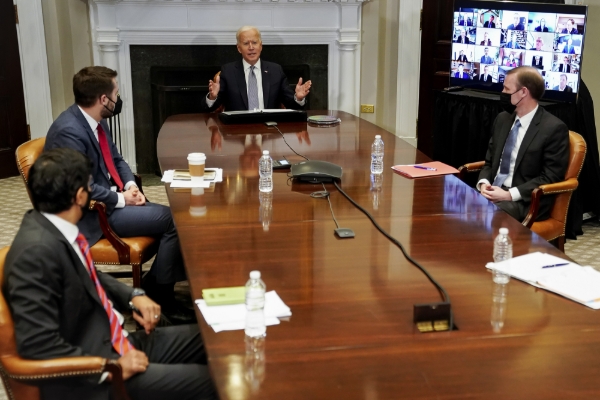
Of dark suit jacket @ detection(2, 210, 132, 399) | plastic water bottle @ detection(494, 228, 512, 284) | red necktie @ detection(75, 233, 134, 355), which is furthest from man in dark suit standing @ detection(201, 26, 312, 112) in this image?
dark suit jacket @ detection(2, 210, 132, 399)

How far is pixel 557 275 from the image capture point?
2.37m

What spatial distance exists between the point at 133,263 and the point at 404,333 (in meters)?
1.79

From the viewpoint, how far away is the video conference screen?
4.91 meters

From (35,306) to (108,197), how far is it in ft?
4.93

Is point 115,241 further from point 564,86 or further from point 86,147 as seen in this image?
point 564,86

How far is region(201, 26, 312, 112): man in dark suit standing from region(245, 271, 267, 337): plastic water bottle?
342cm

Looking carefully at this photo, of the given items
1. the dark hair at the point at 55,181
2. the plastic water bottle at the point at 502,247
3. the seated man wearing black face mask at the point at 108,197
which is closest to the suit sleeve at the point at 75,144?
the seated man wearing black face mask at the point at 108,197

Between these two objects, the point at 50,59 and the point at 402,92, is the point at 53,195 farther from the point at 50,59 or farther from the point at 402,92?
the point at 402,92

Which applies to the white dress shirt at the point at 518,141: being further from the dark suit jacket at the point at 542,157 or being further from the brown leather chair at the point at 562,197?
the brown leather chair at the point at 562,197

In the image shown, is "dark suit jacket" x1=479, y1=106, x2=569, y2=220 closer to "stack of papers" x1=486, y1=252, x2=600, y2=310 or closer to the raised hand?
"stack of papers" x1=486, y1=252, x2=600, y2=310

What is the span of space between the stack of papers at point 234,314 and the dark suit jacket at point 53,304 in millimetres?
347

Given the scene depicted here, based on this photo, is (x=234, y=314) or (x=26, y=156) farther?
(x=26, y=156)

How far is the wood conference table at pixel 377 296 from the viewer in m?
1.76

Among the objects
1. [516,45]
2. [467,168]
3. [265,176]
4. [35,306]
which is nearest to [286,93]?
[516,45]
